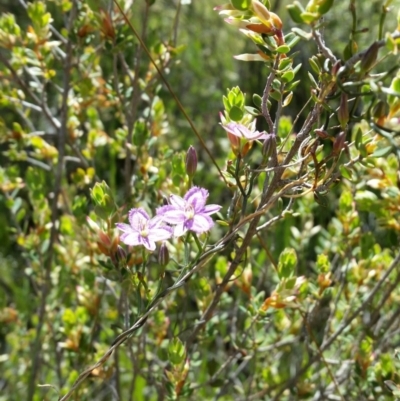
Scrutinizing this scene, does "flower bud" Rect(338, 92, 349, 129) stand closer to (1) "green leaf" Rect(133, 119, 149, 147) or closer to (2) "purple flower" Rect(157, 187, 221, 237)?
(2) "purple flower" Rect(157, 187, 221, 237)

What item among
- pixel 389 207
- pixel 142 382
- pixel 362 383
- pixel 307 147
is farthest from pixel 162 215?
pixel 142 382

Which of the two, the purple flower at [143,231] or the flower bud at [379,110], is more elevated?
the flower bud at [379,110]

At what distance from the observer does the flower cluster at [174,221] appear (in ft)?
2.94

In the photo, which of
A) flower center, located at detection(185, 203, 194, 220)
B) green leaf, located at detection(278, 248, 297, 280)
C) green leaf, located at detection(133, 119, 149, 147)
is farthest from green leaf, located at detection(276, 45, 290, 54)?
green leaf, located at detection(133, 119, 149, 147)

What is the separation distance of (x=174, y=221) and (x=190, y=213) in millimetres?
28

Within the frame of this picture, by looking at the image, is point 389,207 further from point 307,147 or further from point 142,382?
point 142,382

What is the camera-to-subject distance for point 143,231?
95cm

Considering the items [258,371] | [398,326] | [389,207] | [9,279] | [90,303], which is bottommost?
[9,279]

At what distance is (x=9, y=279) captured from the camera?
111 inches

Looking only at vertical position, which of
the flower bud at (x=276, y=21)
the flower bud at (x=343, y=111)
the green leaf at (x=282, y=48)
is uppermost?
the flower bud at (x=276, y=21)

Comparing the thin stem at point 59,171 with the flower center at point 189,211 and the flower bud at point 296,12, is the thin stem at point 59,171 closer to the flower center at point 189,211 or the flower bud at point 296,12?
the flower center at point 189,211

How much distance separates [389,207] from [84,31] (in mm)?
827

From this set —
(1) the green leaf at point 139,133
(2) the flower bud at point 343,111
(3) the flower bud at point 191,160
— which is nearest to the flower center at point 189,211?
(3) the flower bud at point 191,160

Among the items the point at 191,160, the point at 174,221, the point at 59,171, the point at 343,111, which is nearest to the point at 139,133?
the point at 59,171
